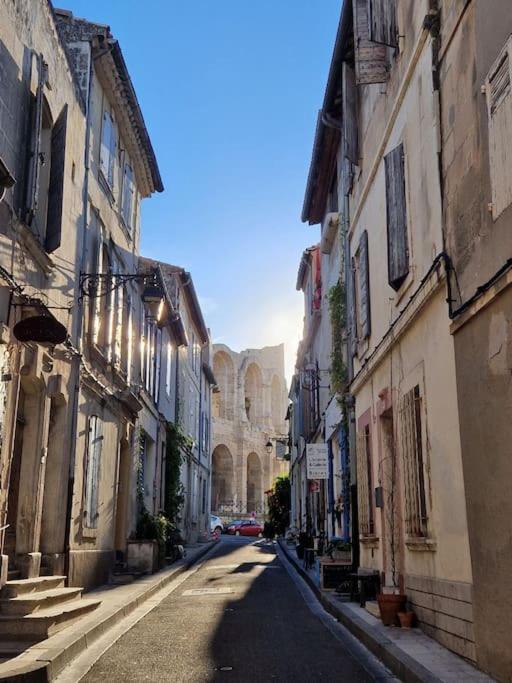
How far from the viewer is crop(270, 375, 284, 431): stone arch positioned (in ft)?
246

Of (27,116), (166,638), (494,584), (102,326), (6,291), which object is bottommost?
(166,638)

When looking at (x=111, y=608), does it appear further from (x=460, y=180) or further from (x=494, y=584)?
(x=460, y=180)

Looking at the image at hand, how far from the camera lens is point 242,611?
11.0 m

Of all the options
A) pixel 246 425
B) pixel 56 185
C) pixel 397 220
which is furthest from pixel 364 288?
pixel 246 425

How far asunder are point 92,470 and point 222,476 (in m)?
53.3

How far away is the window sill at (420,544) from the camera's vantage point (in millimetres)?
8015

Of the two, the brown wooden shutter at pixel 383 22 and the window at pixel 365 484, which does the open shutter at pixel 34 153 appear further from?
the window at pixel 365 484

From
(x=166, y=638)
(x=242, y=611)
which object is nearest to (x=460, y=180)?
(x=166, y=638)

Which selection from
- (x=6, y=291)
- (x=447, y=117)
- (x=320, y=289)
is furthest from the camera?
(x=320, y=289)

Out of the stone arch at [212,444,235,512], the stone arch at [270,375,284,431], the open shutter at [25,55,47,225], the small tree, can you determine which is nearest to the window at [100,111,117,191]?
the open shutter at [25,55,47,225]

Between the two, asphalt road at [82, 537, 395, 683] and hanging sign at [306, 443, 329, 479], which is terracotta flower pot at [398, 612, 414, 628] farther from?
hanging sign at [306, 443, 329, 479]

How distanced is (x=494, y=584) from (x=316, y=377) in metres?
18.8

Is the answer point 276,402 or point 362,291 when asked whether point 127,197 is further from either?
point 276,402

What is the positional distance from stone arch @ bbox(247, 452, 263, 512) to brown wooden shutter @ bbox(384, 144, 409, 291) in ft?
195
